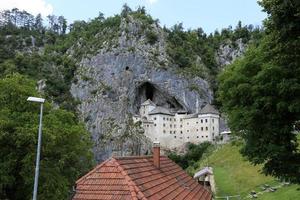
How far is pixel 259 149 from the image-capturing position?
1823 centimetres

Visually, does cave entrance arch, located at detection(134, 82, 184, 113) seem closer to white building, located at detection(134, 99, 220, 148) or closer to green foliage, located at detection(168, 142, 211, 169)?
white building, located at detection(134, 99, 220, 148)

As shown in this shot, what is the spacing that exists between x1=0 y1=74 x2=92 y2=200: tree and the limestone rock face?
6871cm

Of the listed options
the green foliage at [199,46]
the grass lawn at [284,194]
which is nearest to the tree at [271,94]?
the grass lawn at [284,194]

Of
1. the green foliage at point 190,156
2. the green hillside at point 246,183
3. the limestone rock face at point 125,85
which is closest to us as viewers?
the green hillside at point 246,183

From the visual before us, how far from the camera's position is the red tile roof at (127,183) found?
52.3 ft

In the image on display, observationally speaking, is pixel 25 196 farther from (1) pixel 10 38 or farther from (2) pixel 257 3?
(1) pixel 10 38

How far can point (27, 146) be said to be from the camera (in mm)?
24297


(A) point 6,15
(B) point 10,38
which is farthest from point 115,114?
(A) point 6,15

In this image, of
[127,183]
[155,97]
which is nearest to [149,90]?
[155,97]

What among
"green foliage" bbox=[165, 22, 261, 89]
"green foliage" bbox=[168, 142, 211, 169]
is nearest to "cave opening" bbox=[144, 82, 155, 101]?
"green foliage" bbox=[165, 22, 261, 89]

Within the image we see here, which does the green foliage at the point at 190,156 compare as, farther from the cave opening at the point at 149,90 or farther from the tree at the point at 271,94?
the tree at the point at 271,94

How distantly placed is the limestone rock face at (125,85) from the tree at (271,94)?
77.4 m

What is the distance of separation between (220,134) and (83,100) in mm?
36167

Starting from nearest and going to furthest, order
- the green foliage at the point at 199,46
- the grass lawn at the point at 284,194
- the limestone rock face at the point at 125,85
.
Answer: the grass lawn at the point at 284,194 → the limestone rock face at the point at 125,85 → the green foliage at the point at 199,46
